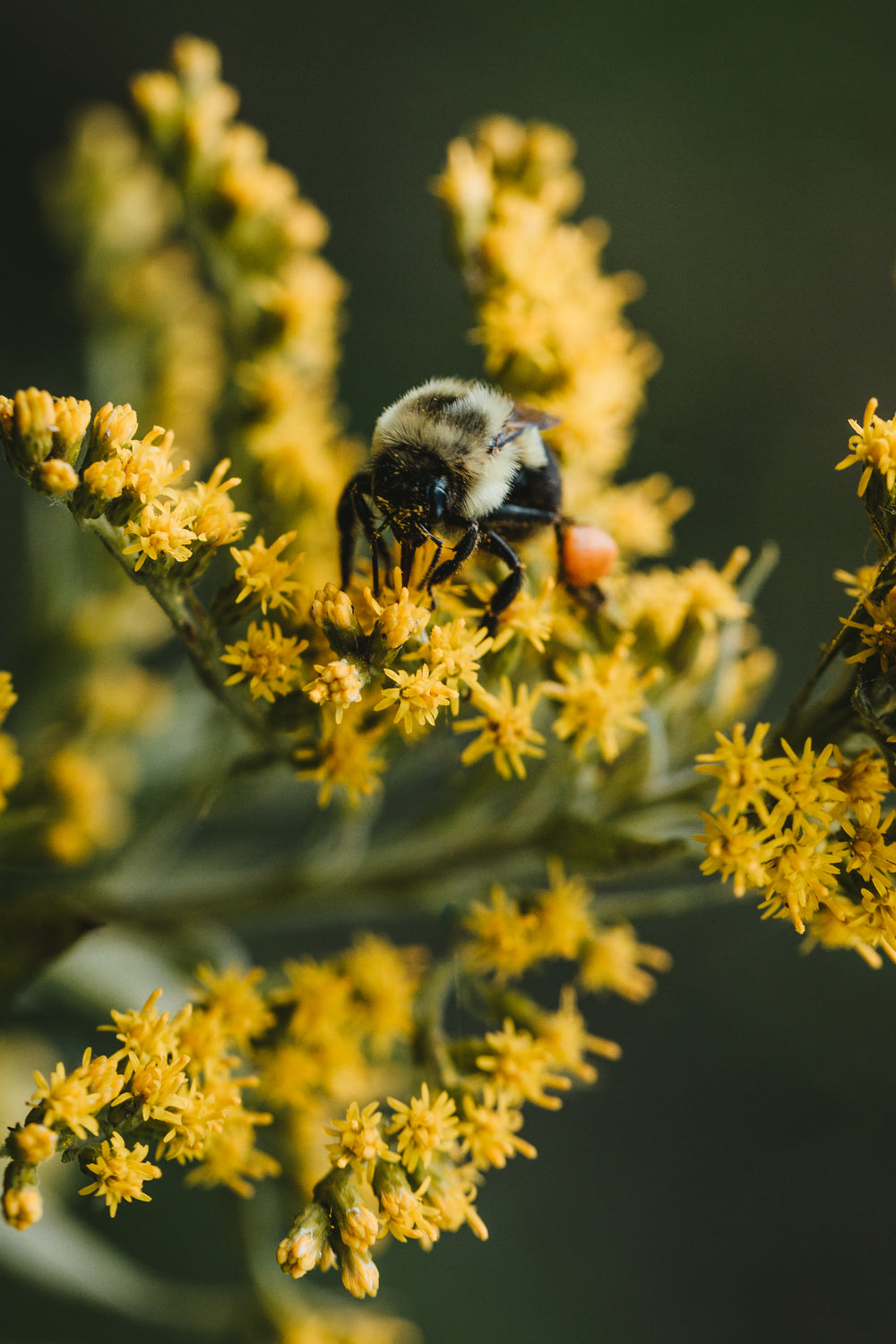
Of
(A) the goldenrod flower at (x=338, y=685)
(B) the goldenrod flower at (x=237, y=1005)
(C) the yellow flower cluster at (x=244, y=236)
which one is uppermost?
(C) the yellow flower cluster at (x=244, y=236)

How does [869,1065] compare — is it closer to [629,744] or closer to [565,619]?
[629,744]

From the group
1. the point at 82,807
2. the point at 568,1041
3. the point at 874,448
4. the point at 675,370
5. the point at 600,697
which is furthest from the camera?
the point at 675,370

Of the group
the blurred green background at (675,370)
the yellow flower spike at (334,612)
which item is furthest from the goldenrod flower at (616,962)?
the blurred green background at (675,370)

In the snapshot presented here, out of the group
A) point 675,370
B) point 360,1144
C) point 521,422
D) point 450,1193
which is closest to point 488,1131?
point 450,1193

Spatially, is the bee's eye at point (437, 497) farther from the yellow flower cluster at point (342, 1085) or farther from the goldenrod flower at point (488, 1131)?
the goldenrod flower at point (488, 1131)

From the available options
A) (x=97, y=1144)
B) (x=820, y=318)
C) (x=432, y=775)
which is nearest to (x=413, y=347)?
(x=820, y=318)

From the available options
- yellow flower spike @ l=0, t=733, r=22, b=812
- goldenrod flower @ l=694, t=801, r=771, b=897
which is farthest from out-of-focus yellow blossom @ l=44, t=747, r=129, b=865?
goldenrod flower @ l=694, t=801, r=771, b=897

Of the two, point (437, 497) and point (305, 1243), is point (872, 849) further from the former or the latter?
point (305, 1243)
